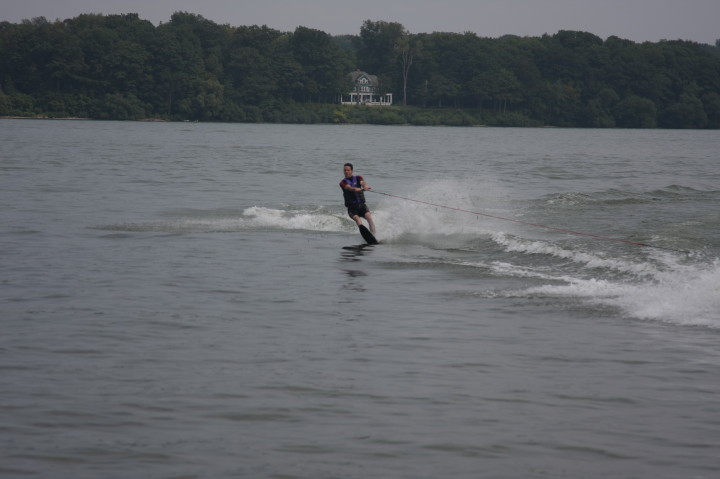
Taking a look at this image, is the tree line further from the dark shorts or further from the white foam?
the dark shorts

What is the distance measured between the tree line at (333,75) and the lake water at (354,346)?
11417 cm

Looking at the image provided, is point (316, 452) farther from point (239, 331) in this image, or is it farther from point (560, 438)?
point (239, 331)

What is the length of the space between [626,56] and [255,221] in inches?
6064

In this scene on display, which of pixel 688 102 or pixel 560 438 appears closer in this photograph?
Result: pixel 560 438

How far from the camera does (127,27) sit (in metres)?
152

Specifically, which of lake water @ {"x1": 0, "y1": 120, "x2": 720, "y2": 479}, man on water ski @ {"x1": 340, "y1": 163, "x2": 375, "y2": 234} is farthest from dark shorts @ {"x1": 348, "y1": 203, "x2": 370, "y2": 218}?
lake water @ {"x1": 0, "y1": 120, "x2": 720, "y2": 479}

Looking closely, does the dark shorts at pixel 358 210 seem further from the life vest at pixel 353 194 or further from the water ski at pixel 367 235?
the water ski at pixel 367 235

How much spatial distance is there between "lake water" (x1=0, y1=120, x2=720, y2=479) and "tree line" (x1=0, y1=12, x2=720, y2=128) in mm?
114173

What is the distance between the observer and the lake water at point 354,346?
7492 mm

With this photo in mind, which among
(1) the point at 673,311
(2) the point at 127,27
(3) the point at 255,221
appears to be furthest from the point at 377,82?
(1) the point at 673,311

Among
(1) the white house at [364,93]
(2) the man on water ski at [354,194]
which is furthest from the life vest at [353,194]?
(1) the white house at [364,93]

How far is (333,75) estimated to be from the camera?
6166 inches

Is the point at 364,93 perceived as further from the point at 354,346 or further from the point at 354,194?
the point at 354,346

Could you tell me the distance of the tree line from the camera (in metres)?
133
